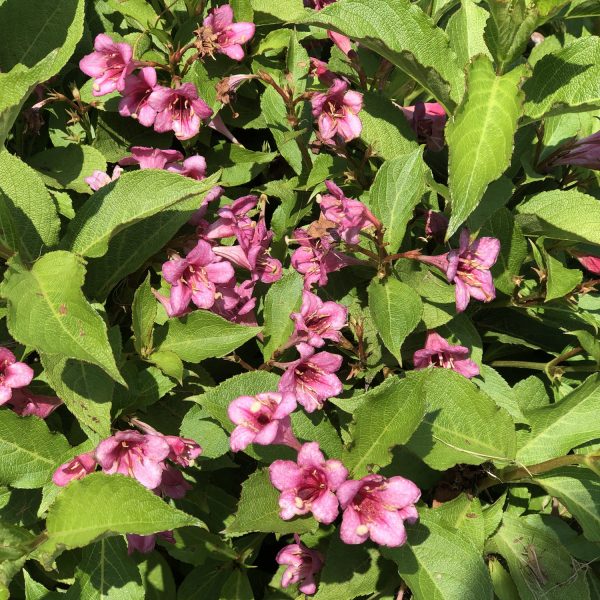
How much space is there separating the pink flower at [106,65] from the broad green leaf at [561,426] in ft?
5.57

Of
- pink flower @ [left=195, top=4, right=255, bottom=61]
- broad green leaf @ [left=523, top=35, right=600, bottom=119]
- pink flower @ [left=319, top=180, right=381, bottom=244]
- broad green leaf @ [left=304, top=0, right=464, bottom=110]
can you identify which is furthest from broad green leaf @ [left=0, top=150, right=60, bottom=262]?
broad green leaf @ [left=523, top=35, right=600, bottom=119]

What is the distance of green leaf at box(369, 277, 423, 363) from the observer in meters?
2.09

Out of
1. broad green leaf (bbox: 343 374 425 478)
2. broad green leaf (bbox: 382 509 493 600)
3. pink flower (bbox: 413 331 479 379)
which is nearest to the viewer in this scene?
broad green leaf (bbox: 343 374 425 478)

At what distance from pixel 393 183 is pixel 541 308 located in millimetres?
720

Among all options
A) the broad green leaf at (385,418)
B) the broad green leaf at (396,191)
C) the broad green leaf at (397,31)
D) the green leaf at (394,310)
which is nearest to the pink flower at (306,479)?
the broad green leaf at (385,418)

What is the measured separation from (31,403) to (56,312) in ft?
1.63

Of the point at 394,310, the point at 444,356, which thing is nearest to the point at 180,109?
the point at 394,310

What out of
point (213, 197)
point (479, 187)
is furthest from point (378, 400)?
point (213, 197)

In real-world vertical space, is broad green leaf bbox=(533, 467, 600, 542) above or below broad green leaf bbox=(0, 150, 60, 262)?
below

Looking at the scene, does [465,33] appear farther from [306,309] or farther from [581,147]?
[306,309]

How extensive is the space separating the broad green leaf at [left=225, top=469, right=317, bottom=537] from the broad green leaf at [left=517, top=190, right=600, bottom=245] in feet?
3.94

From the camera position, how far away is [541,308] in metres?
2.49

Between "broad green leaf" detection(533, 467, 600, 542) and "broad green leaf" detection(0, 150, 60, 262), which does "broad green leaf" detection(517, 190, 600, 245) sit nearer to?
"broad green leaf" detection(533, 467, 600, 542)

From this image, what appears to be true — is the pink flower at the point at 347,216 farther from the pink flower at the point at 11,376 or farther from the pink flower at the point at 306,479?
the pink flower at the point at 11,376
